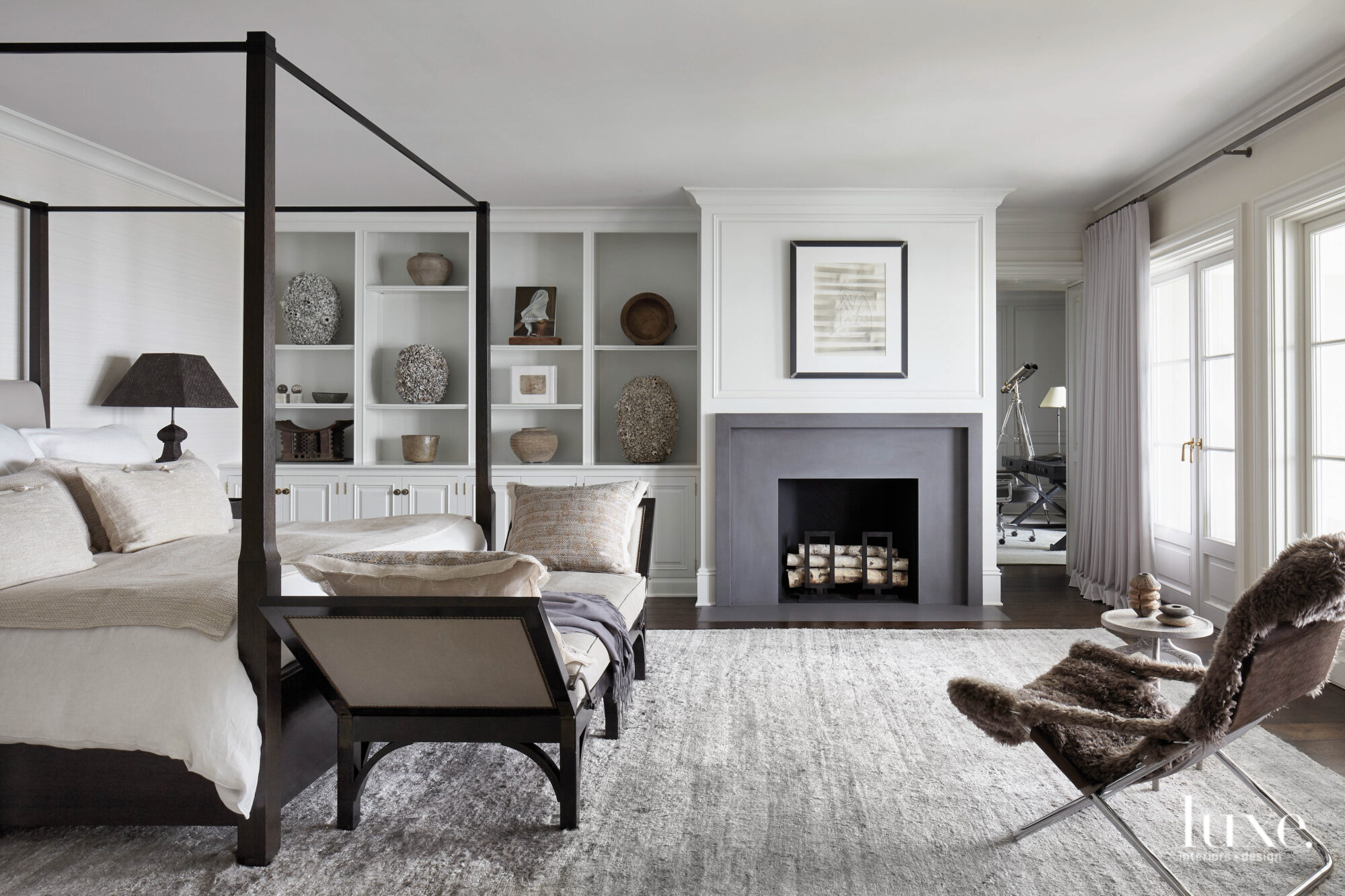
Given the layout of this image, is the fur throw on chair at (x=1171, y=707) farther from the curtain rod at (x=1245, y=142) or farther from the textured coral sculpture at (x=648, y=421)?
the textured coral sculpture at (x=648, y=421)

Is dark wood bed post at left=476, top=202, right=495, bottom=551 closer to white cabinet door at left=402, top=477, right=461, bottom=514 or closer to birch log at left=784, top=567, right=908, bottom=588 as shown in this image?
white cabinet door at left=402, top=477, right=461, bottom=514

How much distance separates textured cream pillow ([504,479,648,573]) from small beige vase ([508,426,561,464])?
5.52 ft

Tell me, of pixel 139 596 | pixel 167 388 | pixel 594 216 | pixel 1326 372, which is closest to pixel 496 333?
pixel 594 216

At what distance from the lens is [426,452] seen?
17.1 ft

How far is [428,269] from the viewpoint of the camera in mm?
5199

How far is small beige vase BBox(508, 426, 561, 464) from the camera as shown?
5168 mm

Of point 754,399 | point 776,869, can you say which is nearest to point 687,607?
point 754,399

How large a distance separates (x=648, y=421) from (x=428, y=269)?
170cm

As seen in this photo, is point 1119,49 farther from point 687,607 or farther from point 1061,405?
point 1061,405

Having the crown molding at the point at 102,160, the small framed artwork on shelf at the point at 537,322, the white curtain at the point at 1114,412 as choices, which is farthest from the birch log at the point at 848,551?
the crown molding at the point at 102,160

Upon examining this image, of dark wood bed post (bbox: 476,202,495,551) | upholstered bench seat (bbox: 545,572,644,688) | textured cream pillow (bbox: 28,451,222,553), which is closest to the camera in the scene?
upholstered bench seat (bbox: 545,572,644,688)

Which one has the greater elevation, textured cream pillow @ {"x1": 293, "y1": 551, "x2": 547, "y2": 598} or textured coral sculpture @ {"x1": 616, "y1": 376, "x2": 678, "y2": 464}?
textured coral sculpture @ {"x1": 616, "y1": 376, "x2": 678, "y2": 464}

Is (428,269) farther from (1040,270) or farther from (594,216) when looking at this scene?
(1040,270)

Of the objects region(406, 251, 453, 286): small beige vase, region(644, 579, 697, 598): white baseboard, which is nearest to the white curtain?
region(644, 579, 697, 598): white baseboard
